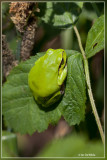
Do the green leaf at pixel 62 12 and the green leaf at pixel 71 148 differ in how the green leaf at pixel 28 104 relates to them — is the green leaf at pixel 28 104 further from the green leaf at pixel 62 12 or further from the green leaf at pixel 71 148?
the green leaf at pixel 71 148

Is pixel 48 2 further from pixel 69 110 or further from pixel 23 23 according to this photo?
pixel 69 110

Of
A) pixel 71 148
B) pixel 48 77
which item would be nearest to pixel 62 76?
pixel 48 77

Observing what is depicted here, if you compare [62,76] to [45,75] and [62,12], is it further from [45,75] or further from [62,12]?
[62,12]

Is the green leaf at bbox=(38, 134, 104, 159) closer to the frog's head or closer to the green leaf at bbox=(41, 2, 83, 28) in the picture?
the frog's head

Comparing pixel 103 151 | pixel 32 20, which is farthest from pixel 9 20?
pixel 103 151

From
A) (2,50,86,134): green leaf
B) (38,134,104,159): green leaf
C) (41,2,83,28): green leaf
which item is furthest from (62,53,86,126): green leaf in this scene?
(38,134,104,159): green leaf

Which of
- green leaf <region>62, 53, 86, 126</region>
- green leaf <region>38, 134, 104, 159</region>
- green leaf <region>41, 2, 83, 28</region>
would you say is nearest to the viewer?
green leaf <region>38, 134, 104, 159</region>

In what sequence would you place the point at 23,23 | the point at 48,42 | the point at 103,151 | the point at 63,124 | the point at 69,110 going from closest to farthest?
the point at 103,151 < the point at 69,110 < the point at 23,23 < the point at 48,42 < the point at 63,124
